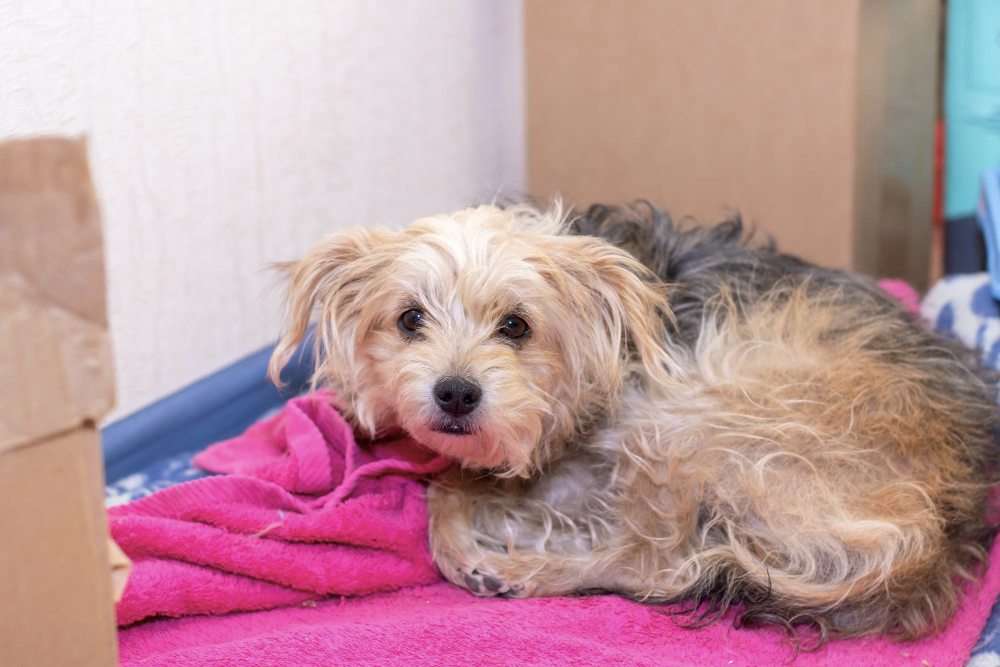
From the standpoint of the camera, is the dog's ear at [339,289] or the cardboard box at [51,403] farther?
the dog's ear at [339,289]

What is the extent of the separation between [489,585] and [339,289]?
619mm

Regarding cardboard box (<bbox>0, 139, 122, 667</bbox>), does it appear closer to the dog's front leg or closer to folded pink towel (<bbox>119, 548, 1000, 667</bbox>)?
folded pink towel (<bbox>119, 548, 1000, 667</bbox>)

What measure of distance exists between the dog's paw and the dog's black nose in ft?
1.13

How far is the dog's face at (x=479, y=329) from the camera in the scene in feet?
5.18

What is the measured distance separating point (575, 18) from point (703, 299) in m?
1.79

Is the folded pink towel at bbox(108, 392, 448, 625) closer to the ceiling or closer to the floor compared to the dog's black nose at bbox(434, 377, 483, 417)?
closer to the floor

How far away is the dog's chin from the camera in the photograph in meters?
1.56

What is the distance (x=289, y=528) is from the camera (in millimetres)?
1669

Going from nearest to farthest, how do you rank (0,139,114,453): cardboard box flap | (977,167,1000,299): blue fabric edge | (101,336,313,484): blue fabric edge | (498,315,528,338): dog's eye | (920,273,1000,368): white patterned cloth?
(0,139,114,453): cardboard box flap < (498,315,528,338): dog's eye < (101,336,313,484): blue fabric edge < (920,273,1000,368): white patterned cloth < (977,167,1000,299): blue fabric edge

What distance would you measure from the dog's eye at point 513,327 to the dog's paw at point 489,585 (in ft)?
1.45

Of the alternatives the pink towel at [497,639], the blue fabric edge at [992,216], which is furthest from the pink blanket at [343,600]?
the blue fabric edge at [992,216]

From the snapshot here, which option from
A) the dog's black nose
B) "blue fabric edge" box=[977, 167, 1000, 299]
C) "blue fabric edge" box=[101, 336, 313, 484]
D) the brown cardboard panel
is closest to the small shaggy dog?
the dog's black nose

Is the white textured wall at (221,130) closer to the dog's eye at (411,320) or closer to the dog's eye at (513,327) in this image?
the dog's eye at (411,320)

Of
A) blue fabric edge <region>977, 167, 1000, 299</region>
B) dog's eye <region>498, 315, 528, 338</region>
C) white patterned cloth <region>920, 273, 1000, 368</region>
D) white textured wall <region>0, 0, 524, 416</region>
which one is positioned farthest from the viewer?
blue fabric edge <region>977, 167, 1000, 299</region>
